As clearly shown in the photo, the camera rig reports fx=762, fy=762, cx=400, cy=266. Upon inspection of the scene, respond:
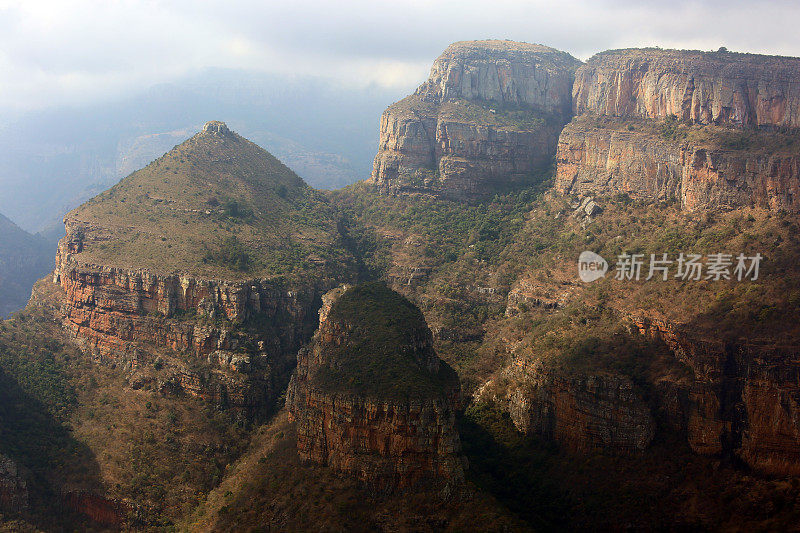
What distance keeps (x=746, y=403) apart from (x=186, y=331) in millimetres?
35487

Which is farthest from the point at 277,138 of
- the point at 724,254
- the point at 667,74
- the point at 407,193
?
the point at 724,254

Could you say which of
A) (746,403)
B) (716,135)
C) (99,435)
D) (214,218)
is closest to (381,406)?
(746,403)

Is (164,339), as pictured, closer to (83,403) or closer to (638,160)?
(83,403)

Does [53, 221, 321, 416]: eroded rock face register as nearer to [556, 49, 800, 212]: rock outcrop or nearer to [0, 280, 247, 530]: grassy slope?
[0, 280, 247, 530]: grassy slope

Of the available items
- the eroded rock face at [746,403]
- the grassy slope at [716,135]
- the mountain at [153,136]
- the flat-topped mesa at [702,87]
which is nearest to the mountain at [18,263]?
the mountain at [153,136]

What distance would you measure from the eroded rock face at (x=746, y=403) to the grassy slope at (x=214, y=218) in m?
32.4

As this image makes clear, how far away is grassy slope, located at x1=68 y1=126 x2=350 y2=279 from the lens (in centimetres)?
5694

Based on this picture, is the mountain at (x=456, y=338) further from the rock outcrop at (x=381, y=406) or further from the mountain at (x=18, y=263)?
the mountain at (x=18, y=263)

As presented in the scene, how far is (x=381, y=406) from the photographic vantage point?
115 feet

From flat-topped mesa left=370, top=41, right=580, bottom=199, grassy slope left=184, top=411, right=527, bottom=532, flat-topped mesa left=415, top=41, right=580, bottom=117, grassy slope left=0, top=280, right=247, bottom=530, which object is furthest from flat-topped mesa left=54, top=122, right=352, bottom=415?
flat-topped mesa left=415, top=41, right=580, bottom=117

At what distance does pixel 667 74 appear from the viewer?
64.2 m

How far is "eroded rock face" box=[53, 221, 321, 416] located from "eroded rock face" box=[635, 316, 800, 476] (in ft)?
90.9

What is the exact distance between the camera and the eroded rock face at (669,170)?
1892 inches

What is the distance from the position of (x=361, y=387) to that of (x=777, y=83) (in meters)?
40.4
